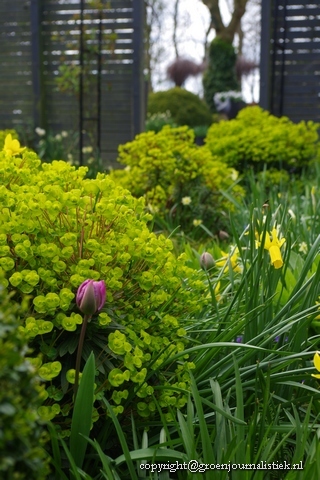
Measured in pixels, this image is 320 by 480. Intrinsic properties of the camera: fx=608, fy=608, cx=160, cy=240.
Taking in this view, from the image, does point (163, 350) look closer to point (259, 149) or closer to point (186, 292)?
point (186, 292)

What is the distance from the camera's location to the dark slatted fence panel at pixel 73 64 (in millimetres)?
7066

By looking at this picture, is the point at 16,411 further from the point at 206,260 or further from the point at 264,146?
the point at 264,146

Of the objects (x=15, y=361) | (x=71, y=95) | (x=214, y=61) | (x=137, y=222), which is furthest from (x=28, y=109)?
(x=214, y=61)

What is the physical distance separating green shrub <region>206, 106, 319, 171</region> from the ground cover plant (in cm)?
354

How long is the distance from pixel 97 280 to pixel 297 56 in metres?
6.34

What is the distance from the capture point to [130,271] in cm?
147

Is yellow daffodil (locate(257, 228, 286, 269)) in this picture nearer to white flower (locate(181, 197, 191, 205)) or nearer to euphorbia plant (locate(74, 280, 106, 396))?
euphorbia plant (locate(74, 280, 106, 396))

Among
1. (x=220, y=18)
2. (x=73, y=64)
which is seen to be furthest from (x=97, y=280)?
(x=220, y=18)

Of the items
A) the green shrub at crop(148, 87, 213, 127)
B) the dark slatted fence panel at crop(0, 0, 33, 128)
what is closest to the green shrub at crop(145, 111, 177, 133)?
the green shrub at crop(148, 87, 213, 127)

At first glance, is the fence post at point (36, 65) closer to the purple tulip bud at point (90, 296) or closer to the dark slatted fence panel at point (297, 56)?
the dark slatted fence panel at point (297, 56)

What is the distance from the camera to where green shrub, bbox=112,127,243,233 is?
3871 millimetres

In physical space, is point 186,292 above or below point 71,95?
below

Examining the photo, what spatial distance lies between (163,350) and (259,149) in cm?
390

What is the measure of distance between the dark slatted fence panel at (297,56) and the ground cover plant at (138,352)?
18.9 ft
